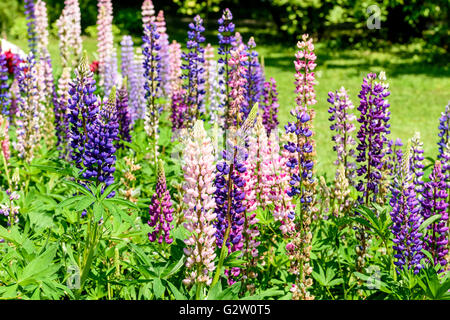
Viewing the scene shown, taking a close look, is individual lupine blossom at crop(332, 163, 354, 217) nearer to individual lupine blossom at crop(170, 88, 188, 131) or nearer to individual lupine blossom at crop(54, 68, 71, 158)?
individual lupine blossom at crop(170, 88, 188, 131)

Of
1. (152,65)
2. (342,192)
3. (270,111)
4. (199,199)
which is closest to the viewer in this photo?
(199,199)

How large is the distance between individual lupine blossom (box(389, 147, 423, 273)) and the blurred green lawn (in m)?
4.25

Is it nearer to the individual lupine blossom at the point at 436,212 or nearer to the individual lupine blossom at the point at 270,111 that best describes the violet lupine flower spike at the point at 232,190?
the individual lupine blossom at the point at 436,212

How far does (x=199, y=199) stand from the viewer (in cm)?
258

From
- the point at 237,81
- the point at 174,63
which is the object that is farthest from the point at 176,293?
the point at 174,63

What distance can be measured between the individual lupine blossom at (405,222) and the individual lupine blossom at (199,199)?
111cm

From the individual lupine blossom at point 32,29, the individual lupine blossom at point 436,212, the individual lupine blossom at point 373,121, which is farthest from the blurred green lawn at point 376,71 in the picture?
the individual lupine blossom at point 436,212

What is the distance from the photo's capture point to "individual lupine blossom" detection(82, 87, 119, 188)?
2939 mm

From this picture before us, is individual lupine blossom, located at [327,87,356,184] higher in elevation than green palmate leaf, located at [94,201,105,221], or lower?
higher

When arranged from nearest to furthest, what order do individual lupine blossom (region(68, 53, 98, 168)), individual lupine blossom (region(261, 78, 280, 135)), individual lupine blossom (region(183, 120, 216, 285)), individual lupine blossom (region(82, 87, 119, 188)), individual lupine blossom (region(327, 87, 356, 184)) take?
individual lupine blossom (region(183, 120, 216, 285)), individual lupine blossom (region(82, 87, 119, 188)), individual lupine blossom (region(68, 53, 98, 168)), individual lupine blossom (region(327, 87, 356, 184)), individual lupine blossom (region(261, 78, 280, 135))

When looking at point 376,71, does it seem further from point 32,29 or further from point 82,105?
point 82,105

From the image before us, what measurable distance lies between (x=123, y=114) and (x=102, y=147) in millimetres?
2385

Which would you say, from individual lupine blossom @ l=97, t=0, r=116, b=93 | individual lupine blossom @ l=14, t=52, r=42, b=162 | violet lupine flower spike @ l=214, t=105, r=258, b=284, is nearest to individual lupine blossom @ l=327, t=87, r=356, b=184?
violet lupine flower spike @ l=214, t=105, r=258, b=284

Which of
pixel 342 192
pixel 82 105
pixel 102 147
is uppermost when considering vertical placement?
pixel 82 105
